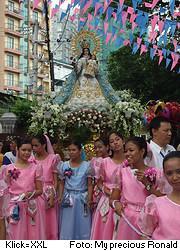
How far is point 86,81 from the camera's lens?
51.3 ft

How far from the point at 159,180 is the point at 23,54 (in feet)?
167

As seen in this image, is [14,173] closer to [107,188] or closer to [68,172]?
[68,172]

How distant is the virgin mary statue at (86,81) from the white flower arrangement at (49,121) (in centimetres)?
231

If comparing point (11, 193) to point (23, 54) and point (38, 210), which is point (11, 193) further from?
point (23, 54)

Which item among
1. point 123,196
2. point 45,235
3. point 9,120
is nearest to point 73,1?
point 45,235

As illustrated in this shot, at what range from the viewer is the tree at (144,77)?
66.9ft

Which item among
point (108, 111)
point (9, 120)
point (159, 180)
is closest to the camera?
point (159, 180)

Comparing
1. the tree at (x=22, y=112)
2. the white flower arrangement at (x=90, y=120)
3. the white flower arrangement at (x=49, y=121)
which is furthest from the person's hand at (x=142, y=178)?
the tree at (x=22, y=112)

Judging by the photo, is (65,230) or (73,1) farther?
(73,1)

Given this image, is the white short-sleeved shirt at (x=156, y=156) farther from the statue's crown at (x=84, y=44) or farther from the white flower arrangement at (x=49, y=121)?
the statue's crown at (x=84, y=44)

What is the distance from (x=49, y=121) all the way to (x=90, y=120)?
1.11 metres

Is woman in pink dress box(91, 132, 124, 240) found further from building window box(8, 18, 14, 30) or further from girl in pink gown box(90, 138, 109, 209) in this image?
building window box(8, 18, 14, 30)

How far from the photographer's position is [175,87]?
67.3 ft

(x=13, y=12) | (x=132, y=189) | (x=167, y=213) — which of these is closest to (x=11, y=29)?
(x=13, y=12)
